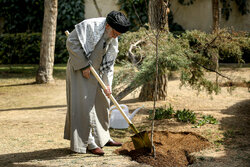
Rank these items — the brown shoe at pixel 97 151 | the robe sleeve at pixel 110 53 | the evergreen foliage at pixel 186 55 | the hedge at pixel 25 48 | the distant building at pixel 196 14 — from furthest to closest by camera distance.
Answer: the distant building at pixel 196 14
the hedge at pixel 25 48
the evergreen foliage at pixel 186 55
the robe sleeve at pixel 110 53
the brown shoe at pixel 97 151

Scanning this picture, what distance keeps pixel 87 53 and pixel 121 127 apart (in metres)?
1.89

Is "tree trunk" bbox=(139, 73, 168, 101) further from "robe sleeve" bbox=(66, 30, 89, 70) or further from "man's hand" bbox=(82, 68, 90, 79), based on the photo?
"robe sleeve" bbox=(66, 30, 89, 70)

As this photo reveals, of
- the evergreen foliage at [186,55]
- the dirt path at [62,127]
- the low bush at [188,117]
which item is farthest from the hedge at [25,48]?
the low bush at [188,117]

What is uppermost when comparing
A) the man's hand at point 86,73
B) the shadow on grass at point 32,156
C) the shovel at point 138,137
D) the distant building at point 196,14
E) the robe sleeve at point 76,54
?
the distant building at point 196,14

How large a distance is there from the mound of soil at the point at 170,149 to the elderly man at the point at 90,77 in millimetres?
415

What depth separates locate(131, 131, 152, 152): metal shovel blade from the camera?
13.0 ft

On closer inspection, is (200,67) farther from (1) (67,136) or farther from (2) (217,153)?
(1) (67,136)

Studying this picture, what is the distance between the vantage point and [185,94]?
7.98 meters

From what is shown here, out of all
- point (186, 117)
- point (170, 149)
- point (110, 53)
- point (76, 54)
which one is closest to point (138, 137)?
point (170, 149)

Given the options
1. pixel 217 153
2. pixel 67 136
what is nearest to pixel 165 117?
pixel 217 153

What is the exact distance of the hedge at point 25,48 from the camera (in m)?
14.1

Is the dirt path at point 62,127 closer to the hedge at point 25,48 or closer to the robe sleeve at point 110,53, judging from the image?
the robe sleeve at point 110,53

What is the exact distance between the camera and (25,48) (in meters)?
14.1

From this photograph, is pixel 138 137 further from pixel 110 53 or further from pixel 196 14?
pixel 196 14
